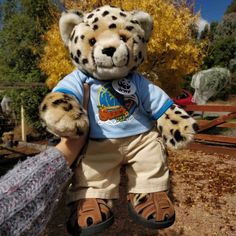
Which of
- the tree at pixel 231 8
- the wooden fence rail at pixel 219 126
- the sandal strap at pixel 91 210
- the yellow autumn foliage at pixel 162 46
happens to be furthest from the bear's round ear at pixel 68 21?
the tree at pixel 231 8

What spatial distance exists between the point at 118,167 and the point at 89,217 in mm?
315

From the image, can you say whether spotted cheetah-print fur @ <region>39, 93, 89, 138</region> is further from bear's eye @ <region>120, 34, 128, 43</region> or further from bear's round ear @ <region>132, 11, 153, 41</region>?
bear's round ear @ <region>132, 11, 153, 41</region>

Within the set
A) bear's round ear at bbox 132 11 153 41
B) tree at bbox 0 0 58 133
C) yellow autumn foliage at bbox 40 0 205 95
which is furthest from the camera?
tree at bbox 0 0 58 133

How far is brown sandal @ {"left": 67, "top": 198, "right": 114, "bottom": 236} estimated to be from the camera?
54.7 inches

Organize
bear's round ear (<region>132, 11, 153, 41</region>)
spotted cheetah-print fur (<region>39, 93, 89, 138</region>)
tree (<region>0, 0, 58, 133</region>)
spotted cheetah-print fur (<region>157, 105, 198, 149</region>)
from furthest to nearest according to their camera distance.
A: tree (<region>0, 0, 58, 133</region>), bear's round ear (<region>132, 11, 153, 41</region>), spotted cheetah-print fur (<region>157, 105, 198, 149</region>), spotted cheetah-print fur (<region>39, 93, 89, 138</region>)

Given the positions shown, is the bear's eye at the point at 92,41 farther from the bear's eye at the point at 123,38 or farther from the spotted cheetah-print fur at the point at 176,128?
the spotted cheetah-print fur at the point at 176,128

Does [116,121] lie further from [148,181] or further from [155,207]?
[155,207]

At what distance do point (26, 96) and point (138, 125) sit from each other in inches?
393

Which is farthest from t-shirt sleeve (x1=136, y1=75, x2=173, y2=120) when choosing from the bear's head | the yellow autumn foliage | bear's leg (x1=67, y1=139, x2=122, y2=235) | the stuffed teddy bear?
the yellow autumn foliage

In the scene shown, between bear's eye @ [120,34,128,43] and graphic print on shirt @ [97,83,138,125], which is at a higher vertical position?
bear's eye @ [120,34,128,43]

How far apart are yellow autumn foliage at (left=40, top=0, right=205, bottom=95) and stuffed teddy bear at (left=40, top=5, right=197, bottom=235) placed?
5799 mm

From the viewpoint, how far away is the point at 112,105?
1.53 metres

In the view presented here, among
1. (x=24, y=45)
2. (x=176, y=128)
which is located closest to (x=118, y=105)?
(x=176, y=128)

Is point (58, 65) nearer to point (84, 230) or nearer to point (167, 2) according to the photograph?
point (167, 2)
